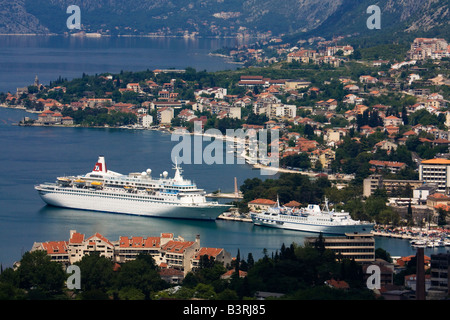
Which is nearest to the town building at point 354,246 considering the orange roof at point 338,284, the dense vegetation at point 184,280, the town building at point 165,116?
the dense vegetation at point 184,280

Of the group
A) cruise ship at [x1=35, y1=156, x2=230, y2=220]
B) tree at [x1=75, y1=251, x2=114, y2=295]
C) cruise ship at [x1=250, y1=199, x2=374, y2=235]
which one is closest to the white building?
cruise ship at [x1=35, y1=156, x2=230, y2=220]

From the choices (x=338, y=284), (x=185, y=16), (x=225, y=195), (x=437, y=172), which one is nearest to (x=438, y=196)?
(x=437, y=172)

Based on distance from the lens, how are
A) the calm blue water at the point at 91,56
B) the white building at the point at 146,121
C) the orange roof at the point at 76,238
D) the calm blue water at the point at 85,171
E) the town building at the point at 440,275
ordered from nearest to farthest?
the town building at the point at 440,275
the orange roof at the point at 76,238
the calm blue water at the point at 85,171
the white building at the point at 146,121
the calm blue water at the point at 91,56

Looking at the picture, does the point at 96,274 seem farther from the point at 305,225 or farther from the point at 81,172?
the point at 81,172

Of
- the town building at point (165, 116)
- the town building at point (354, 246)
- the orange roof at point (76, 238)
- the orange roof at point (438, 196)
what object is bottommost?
the town building at point (354, 246)

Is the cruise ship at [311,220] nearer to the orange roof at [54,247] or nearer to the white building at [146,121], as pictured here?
the orange roof at [54,247]

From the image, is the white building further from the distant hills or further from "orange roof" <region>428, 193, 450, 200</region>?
the distant hills

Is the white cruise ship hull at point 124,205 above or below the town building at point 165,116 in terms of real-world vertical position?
below
